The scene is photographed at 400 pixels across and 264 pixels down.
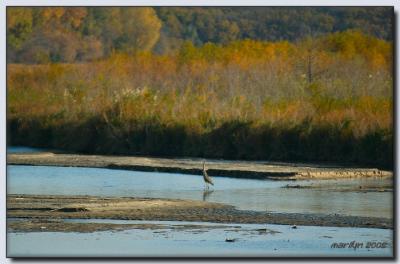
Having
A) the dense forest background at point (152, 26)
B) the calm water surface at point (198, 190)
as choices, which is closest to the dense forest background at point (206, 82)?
the dense forest background at point (152, 26)

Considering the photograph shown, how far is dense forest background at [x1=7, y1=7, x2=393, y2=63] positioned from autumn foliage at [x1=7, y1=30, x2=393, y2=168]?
1.06 meters

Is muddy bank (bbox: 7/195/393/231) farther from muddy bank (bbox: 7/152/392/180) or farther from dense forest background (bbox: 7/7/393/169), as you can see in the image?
muddy bank (bbox: 7/152/392/180)

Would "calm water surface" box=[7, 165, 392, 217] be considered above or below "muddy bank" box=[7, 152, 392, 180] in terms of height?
below

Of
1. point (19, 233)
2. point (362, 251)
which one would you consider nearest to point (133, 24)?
point (19, 233)

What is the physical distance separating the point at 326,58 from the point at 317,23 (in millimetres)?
7661

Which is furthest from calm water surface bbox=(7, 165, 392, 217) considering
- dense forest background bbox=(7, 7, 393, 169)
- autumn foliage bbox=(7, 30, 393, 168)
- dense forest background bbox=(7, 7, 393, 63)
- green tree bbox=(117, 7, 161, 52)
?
green tree bbox=(117, 7, 161, 52)

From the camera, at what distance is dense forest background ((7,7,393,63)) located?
16438 millimetres

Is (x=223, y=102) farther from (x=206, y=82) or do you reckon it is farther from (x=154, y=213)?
(x=154, y=213)

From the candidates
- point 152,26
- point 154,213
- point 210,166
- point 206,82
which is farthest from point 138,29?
point 206,82

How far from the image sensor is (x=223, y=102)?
113 ft

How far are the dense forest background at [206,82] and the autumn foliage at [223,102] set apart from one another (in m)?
0.04

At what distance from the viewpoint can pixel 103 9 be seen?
16.2m

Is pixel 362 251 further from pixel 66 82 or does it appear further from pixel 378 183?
pixel 66 82

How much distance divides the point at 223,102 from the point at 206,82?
3449 millimetres
